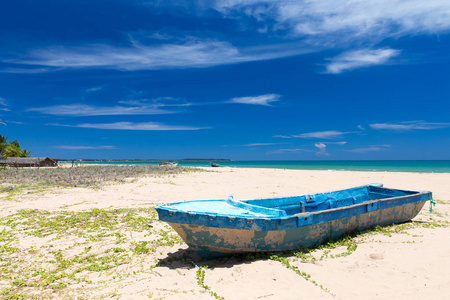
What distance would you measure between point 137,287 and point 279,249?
266cm

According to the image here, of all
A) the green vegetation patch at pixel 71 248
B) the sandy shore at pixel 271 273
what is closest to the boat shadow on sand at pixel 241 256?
the sandy shore at pixel 271 273

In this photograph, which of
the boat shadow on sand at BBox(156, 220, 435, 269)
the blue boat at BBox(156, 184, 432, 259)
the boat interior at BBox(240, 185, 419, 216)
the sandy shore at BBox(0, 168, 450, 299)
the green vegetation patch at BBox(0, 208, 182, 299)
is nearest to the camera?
the sandy shore at BBox(0, 168, 450, 299)

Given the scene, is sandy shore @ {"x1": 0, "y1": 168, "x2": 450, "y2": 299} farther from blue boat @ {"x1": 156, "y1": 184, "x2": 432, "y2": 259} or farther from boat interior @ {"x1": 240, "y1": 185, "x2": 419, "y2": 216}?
boat interior @ {"x1": 240, "y1": 185, "x2": 419, "y2": 216}

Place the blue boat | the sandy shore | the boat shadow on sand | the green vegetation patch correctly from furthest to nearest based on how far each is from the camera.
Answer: the boat shadow on sand < the blue boat < the green vegetation patch < the sandy shore

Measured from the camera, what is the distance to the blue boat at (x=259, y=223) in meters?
4.84

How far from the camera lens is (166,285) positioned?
4.40 metres

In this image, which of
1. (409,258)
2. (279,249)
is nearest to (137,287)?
(279,249)

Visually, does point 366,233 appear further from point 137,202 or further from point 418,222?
A: point 137,202

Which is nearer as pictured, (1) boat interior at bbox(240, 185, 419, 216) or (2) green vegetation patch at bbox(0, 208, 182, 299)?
(2) green vegetation patch at bbox(0, 208, 182, 299)

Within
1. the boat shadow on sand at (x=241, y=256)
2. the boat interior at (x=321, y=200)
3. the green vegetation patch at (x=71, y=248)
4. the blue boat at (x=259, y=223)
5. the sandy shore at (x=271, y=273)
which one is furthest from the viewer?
the boat interior at (x=321, y=200)

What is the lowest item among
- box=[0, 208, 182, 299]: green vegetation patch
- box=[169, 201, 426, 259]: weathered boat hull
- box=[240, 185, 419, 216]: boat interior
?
box=[0, 208, 182, 299]: green vegetation patch

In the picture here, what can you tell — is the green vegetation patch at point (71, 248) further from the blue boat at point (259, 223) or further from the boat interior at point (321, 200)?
the boat interior at point (321, 200)

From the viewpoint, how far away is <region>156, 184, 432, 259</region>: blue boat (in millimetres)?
4844

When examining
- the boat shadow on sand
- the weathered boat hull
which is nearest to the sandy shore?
the boat shadow on sand
